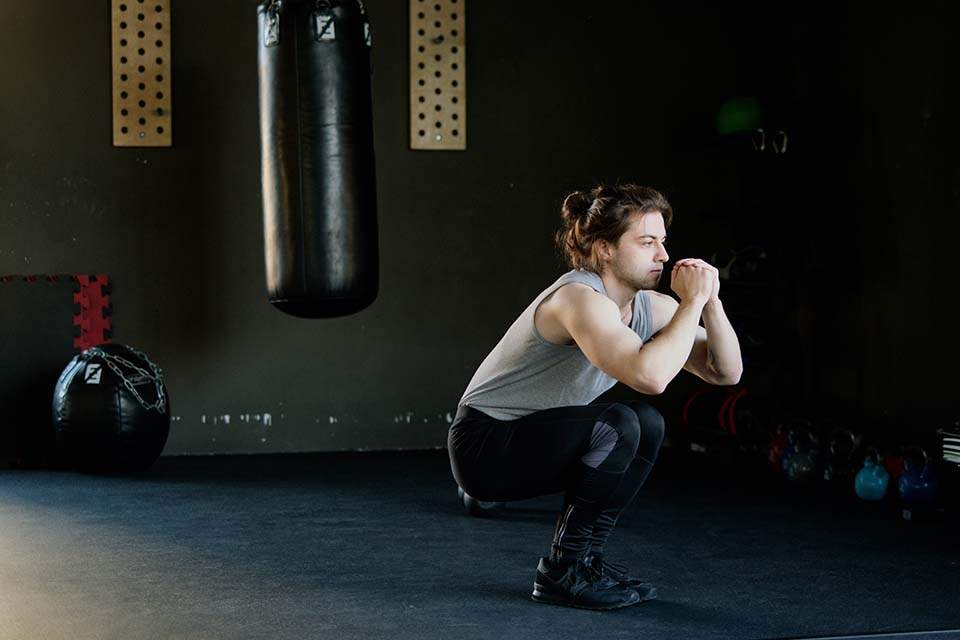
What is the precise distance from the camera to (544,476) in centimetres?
282

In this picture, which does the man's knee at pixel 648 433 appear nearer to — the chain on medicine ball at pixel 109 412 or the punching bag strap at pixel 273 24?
the punching bag strap at pixel 273 24

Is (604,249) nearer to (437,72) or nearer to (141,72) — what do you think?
(437,72)

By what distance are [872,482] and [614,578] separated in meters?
1.88

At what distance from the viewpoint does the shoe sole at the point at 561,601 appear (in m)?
2.82

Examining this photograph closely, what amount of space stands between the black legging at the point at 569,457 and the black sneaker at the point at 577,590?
0.04 metres

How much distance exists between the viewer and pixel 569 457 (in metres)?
2.79

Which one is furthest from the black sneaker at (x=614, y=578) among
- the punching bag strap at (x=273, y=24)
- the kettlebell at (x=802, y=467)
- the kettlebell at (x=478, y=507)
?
the punching bag strap at (x=273, y=24)

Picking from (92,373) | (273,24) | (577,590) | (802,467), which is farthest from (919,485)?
(92,373)

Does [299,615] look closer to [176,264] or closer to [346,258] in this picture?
[346,258]

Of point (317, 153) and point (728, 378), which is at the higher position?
point (317, 153)

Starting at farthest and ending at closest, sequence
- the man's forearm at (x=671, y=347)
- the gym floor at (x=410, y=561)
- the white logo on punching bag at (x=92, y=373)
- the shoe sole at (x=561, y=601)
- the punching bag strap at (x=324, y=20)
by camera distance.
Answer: the white logo on punching bag at (x=92, y=373) → the punching bag strap at (x=324, y=20) → the shoe sole at (x=561, y=601) → the gym floor at (x=410, y=561) → the man's forearm at (x=671, y=347)

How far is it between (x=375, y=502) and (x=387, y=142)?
6.90 ft

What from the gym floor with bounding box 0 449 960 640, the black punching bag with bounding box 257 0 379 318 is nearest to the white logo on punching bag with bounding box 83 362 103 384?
the gym floor with bounding box 0 449 960 640

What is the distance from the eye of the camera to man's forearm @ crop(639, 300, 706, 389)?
2547 mm
